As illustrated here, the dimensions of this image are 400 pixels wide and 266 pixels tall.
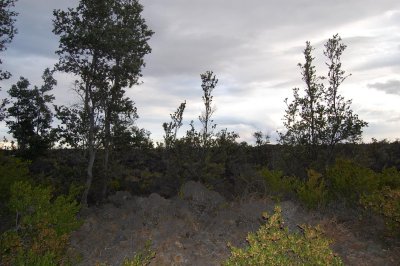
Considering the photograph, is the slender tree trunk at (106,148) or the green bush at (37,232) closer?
the green bush at (37,232)

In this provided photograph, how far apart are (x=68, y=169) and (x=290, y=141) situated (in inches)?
452

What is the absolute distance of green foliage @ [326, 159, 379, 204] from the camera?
12.1 m

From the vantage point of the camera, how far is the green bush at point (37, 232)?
7.08 metres

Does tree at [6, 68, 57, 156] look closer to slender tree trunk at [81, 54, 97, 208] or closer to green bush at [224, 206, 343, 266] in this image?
slender tree trunk at [81, 54, 97, 208]

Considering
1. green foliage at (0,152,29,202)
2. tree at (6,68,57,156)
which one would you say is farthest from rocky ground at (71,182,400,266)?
tree at (6,68,57,156)

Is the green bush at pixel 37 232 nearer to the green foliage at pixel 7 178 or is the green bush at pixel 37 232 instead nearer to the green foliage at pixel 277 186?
the green foliage at pixel 7 178

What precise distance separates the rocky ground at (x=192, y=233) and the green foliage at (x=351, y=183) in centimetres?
259

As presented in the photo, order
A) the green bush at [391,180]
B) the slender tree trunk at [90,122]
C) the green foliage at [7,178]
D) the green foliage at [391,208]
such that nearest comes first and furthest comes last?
the green foliage at [391,208]
the green foliage at [7,178]
the green bush at [391,180]
the slender tree trunk at [90,122]

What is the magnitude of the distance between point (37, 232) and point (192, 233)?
3149mm

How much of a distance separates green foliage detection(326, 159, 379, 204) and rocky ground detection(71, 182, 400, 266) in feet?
8.51

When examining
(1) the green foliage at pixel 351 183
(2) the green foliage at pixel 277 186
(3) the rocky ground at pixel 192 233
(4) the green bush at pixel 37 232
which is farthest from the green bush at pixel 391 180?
(4) the green bush at pixel 37 232

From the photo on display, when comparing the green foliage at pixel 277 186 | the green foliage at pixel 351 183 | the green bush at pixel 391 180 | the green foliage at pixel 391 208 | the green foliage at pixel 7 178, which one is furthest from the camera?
the green bush at pixel 391 180

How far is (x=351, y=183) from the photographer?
1226 cm

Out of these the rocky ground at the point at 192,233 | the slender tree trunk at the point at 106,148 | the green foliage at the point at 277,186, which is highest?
the slender tree trunk at the point at 106,148
